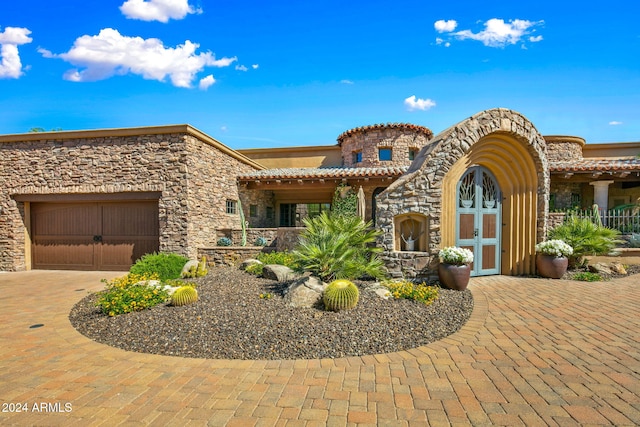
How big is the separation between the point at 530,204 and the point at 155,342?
10.0 metres

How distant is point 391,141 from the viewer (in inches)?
667

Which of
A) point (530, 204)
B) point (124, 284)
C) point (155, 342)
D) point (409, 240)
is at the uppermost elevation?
point (530, 204)

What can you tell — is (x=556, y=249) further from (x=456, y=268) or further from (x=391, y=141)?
(x=391, y=141)

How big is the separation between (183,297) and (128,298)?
3.08 feet

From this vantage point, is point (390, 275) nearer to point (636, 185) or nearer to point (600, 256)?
point (600, 256)

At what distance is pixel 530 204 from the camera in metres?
9.01

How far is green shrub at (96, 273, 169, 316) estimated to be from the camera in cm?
550

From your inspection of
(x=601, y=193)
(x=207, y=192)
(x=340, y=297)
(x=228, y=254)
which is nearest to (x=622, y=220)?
(x=601, y=193)

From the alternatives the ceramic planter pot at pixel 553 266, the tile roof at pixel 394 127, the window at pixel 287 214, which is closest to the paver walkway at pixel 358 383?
the ceramic planter pot at pixel 553 266

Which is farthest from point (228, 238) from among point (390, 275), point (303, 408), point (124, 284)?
point (303, 408)

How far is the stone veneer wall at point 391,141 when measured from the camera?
16875mm

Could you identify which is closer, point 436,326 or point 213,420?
point 213,420

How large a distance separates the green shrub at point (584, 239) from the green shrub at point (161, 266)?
11.8 meters

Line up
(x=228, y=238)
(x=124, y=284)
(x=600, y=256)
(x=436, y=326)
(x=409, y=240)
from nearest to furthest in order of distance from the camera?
(x=436, y=326) < (x=124, y=284) < (x=409, y=240) < (x=600, y=256) < (x=228, y=238)
